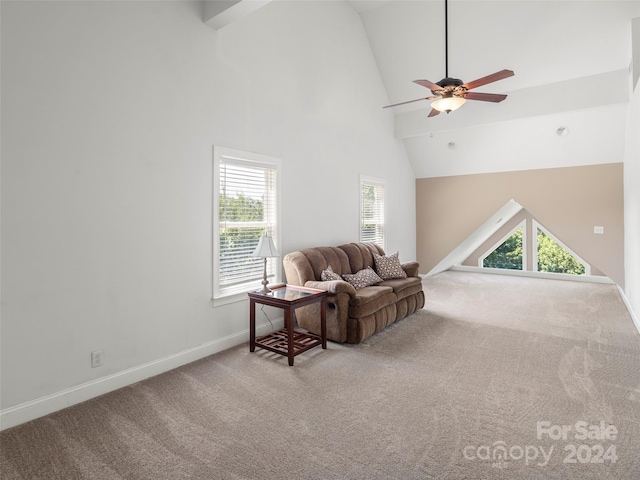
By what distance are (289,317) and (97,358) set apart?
58.9 inches

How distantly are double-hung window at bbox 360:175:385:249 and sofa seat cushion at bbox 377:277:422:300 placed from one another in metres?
1.29

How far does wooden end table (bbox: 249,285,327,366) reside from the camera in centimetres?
326

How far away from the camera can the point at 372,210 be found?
632cm

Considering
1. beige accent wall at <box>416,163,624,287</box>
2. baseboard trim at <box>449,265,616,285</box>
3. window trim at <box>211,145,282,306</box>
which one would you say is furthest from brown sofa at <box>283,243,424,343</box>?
baseboard trim at <box>449,265,616,285</box>

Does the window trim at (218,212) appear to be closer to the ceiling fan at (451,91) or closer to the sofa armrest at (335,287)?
the sofa armrest at (335,287)

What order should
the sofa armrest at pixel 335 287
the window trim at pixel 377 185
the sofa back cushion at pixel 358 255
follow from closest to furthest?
the sofa armrest at pixel 335 287
the sofa back cushion at pixel 358 255
the window trim at pixel 377 185

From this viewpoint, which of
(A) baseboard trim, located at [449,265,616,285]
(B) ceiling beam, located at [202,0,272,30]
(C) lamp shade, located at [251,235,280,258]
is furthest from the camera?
A: (A) baseboard trim, located at [449,265,616,285]

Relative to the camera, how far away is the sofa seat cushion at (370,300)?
3.78m

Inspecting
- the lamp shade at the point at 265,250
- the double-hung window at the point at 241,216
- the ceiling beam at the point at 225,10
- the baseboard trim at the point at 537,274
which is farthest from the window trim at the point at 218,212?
the baseboard trim at the point at 537,274

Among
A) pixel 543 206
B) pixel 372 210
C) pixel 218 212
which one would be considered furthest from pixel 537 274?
pixel 218 212

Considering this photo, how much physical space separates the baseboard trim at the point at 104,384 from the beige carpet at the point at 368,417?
7 centimetres

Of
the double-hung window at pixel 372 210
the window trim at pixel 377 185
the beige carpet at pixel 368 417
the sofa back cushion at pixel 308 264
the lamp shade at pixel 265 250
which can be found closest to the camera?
the beige carpet at pixel 368 417

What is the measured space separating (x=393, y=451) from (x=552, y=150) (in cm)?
617

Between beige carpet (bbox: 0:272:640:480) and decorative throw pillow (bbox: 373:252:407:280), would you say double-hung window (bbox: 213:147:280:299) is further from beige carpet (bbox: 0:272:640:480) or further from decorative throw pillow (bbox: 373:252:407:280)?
decorative throw pillow (bbox: 373:252:407:280)
